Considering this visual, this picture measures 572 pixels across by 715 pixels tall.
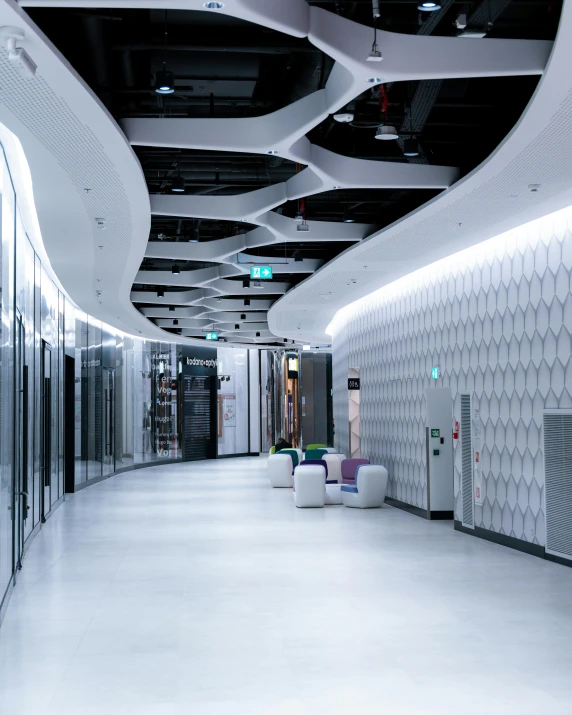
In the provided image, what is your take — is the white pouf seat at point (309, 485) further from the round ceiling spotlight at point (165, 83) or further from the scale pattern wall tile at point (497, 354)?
the round ceiling spotlight at point (165, 83)

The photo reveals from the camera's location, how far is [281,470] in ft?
64.4

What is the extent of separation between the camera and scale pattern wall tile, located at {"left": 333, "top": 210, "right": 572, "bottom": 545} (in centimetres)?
1009

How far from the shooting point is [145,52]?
7566 mm

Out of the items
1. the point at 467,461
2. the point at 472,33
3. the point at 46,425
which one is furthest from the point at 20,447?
the point at 472,33

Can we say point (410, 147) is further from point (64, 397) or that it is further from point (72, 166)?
point (64, 397)

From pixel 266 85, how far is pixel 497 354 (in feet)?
16.3

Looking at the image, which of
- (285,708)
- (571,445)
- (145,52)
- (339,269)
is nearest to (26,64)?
(145,52)

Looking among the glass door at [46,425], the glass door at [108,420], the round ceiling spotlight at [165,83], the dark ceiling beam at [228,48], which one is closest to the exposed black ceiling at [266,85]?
the dark ceiling beam at [228,48]

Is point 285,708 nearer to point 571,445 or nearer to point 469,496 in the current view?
point 571,445

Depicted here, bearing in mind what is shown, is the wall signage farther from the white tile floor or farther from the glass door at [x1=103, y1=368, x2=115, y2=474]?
the white tile floor

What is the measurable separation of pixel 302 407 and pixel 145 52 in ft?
93.1

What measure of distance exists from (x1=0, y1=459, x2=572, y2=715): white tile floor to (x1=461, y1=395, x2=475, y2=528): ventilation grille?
403 millimetres

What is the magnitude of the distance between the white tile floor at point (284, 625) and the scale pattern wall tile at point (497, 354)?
85cm

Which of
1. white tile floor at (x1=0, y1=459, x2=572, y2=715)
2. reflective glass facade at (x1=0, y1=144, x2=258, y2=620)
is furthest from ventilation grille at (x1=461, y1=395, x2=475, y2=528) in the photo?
reflective glass facade at (x1=0, y1=144, x2=258, y2=620)
